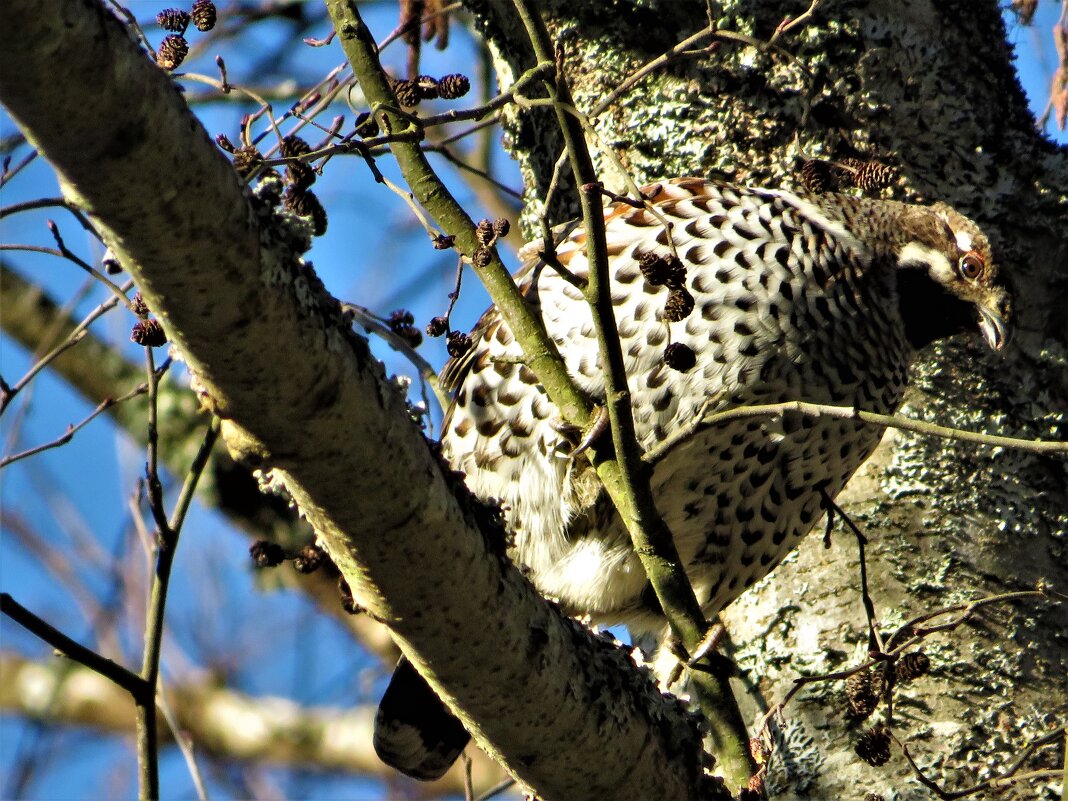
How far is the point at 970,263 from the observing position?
317 centimetres

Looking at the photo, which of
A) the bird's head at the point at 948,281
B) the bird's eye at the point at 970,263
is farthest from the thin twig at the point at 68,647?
the bird's eye at the point at 970,263

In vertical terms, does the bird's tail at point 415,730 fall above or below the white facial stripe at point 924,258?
below

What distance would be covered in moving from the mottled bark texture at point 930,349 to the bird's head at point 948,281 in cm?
14

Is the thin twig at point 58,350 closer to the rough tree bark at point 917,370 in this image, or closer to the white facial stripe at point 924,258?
the rough tree bark at point 917,370

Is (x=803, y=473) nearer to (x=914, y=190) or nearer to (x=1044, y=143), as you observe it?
(x=914, y=190)

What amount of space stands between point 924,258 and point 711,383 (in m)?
0.78

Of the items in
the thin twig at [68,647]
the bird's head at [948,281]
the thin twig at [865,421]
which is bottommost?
the thin twig at [865,421]

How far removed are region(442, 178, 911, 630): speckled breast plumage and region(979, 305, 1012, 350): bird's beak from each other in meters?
0.19

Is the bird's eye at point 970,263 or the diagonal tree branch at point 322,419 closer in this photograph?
the diagonal tree branch at point 322,419

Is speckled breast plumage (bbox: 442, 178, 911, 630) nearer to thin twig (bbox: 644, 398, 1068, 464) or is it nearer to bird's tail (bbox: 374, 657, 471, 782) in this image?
bird's tail (bbox: 374, 657, 471, 782)

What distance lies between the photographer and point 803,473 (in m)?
3.02

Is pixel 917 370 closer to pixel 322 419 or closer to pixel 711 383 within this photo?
pixel 711 383

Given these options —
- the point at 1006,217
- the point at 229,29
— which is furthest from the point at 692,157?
Answer: the point at 229,29

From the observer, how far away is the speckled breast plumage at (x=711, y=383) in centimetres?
275
